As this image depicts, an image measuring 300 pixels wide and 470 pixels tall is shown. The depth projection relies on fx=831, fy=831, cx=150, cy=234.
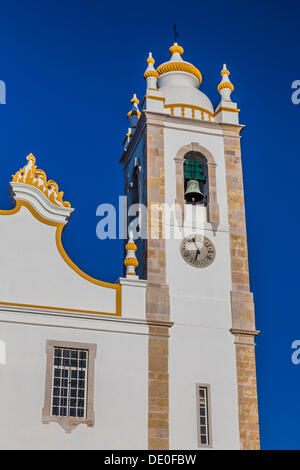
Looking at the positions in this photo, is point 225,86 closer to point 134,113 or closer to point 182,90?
point 182,90

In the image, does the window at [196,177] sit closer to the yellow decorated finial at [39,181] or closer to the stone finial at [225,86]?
the stone finial at [225,86]

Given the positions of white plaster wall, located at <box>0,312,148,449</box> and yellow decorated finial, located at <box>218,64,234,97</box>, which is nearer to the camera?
white plaster wall, located at <box>0,312,148,449</box>

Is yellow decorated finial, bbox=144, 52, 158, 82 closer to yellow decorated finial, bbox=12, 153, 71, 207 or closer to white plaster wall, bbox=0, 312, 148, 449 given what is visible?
yellow decorated finial, bbox=12, 153, 71, 207

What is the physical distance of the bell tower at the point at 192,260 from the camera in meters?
22.5

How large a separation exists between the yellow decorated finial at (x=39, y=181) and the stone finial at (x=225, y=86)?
6.88m

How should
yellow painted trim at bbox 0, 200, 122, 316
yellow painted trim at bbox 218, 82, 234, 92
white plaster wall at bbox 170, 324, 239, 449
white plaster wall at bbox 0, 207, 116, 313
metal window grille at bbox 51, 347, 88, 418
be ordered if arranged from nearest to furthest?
metal window grille at bbox 51, 347, 88, 418
white plaster wall at bbox 170, 324, 239, 449
white plaster wall at bbox 0, 207, 116, 313
yellow painted trim at bbox 0, 200, 122, 316
yellow painted trim at bbox 218, 82, 234, 92

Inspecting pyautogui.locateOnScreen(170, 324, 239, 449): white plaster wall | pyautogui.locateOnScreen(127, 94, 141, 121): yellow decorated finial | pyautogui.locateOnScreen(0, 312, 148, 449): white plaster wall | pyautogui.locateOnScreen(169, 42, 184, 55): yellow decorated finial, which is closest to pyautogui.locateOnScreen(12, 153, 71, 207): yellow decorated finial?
pyautogui.locateOnScreen(0, 312, 148, 449): white plaster wall

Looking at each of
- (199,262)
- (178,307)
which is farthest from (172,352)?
(199,262)

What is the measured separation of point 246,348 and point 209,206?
15.0 ft

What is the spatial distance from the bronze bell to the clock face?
1434 mm

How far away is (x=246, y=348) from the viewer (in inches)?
933

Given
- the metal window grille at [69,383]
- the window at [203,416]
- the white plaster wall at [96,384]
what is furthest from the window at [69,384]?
the window at [203,416]

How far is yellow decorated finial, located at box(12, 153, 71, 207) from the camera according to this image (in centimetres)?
2381

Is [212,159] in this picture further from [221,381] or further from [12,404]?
[12,404]
